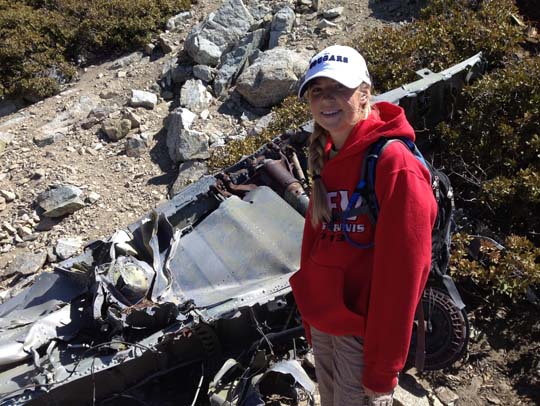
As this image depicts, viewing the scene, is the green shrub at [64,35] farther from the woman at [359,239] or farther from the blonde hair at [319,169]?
the woman at [359,239]

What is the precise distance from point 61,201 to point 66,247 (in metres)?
0.88

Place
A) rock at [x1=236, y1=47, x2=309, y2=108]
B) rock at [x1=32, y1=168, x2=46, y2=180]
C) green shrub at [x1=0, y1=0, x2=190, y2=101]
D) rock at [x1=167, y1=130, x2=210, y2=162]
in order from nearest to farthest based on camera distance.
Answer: rock at [x1=167, y1=130, x2=210, y2=162]
rock at [x1=32, y1=168, x2=46, y2=180]
rock at [x1=236, y1=47, x2=309, y2=108]
green shrub at [x1=0, y1=0, x2=190, y2=101]

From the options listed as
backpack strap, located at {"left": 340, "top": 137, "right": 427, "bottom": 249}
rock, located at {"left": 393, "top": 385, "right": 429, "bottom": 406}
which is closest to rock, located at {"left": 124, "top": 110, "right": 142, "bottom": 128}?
rock, located at {"left": 393, "top": 385, "right": 429, "bottom": 406}

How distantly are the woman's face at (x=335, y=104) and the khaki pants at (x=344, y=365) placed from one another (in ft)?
3.34

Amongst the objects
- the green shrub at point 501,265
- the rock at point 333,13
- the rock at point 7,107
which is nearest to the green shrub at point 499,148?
the green shrub at point 501,265

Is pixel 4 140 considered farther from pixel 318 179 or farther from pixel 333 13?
pixel 318 179

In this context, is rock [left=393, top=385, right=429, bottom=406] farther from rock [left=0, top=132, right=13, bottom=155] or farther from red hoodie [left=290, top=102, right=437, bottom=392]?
rock [left=0, top=132, right=13, bottom=155]

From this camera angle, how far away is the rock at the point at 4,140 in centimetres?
901

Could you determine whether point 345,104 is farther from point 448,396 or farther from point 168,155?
point 168,155

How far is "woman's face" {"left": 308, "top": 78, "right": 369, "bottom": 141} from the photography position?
2623 millimetres

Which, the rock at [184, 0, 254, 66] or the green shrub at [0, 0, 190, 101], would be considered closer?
the rock at [184, 0, 254, 66]

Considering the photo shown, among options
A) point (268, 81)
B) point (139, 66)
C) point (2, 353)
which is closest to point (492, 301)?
point (2, 353)

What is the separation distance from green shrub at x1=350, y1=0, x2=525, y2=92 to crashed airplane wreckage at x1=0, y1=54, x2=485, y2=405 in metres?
2.95

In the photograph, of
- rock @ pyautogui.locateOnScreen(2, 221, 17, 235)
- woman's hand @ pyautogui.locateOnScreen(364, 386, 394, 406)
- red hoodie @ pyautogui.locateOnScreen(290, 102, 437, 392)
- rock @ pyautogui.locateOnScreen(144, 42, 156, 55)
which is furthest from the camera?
rock @ pyautogui.locateOnScreen(144, 42, 156, 55)
